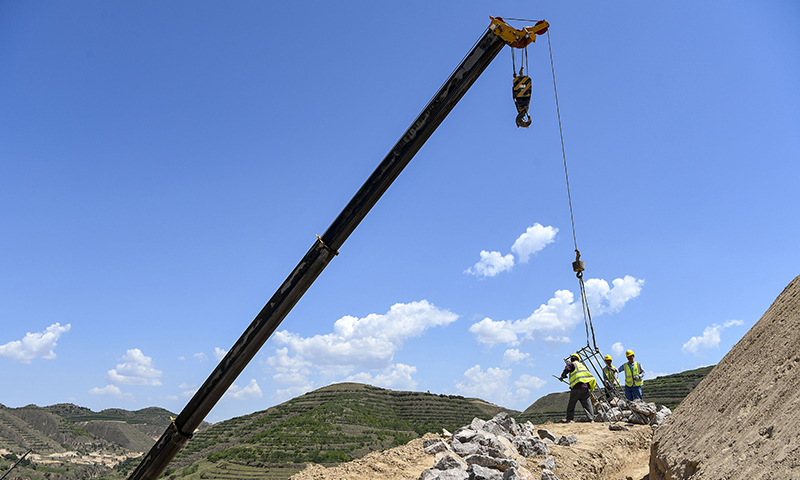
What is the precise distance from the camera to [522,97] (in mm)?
8406

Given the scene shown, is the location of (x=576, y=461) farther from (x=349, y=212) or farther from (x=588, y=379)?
(x=349, y=212)

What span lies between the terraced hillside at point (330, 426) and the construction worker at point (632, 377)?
25795mm

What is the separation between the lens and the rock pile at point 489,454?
7129mm

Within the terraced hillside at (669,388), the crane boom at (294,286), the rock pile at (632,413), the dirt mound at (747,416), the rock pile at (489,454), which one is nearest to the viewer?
the dirt mound at (747,416)

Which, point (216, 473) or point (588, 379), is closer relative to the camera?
point (588, 379)

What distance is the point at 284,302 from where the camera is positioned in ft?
21.5

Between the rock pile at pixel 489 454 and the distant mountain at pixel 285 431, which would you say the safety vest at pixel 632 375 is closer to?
the rock pile at pixel 489 454

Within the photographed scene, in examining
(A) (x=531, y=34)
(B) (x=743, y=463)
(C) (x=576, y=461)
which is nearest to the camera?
(B) (x=743, y=463)

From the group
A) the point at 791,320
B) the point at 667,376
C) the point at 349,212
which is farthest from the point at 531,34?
the point at 667,376

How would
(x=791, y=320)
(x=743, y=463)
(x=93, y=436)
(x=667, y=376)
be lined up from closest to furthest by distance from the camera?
(x=743, y=463) → (x=791, y=320) → (x=667, y=376) → (x=93, y=436)

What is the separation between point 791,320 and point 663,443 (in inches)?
92.8

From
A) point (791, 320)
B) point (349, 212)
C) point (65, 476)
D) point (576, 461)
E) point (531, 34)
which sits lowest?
point (65, 476)

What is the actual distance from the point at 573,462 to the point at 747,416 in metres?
→ 5.14

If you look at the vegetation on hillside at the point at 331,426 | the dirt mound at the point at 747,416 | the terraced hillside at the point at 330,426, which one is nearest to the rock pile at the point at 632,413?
the dirt mound at the point at 747,416
